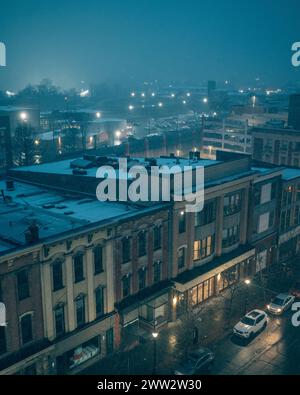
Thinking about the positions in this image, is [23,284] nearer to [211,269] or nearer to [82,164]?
[211,269]

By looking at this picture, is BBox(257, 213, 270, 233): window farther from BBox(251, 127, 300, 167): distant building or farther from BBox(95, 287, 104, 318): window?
BBox(251, 127, 300, 167): distant building

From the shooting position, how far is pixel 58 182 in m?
46.1

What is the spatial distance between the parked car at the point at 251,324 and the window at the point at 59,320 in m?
16.4

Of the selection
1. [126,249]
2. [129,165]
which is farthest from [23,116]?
[126,249]

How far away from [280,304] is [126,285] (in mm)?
17206

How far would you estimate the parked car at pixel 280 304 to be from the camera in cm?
4309

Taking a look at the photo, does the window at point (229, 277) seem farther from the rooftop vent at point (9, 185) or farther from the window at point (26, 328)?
the rooftop vent at point (9, 185)

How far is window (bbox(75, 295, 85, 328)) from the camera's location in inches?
1294

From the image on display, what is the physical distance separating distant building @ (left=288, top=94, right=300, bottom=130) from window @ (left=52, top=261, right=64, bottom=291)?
3253 inches

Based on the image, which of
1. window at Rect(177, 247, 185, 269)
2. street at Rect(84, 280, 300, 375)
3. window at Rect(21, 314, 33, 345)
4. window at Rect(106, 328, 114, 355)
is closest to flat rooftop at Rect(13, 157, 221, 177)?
window at Rect(177, 247, 185, 269)

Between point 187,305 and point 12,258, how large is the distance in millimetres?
20744

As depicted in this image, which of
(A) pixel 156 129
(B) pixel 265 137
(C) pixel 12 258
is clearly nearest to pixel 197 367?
(C) pixel 12 258

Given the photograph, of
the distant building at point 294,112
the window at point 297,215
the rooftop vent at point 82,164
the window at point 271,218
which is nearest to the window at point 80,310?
the rooftop vent at point 82,164
